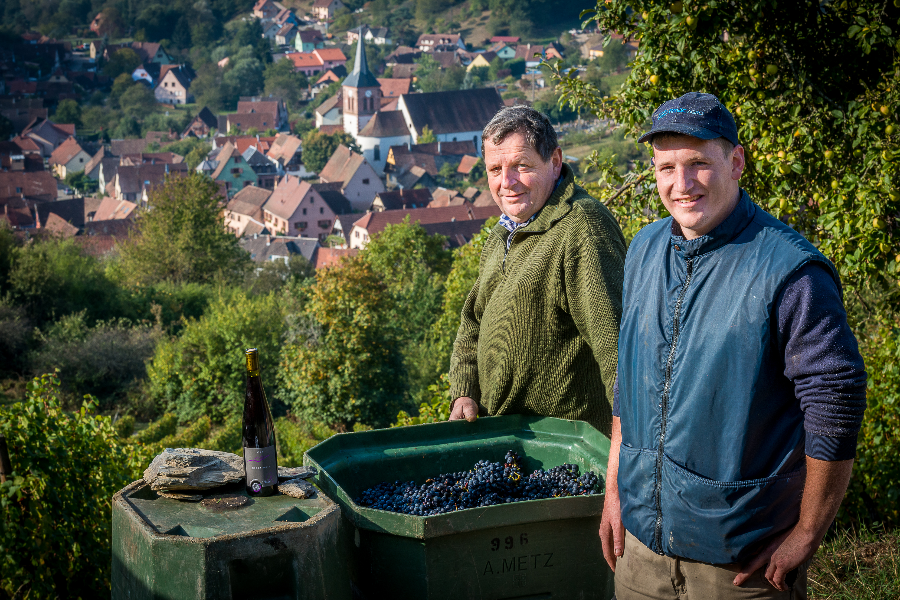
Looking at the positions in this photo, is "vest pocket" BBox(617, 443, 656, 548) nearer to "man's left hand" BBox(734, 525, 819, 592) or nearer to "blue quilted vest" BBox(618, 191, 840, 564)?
"blue quilted vest" BBox(618, 191, 840, 564)

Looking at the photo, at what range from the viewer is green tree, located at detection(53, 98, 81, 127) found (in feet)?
274

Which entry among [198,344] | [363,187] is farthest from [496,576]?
[363,187]

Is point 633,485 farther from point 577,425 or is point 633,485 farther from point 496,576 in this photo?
point 577,425

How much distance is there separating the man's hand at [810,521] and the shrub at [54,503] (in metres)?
2.58

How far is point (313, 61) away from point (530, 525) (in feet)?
369

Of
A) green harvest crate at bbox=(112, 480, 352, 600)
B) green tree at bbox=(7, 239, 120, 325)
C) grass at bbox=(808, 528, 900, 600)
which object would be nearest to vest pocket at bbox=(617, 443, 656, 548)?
green harvest crate at bbox=(112, 480, 352, 600)

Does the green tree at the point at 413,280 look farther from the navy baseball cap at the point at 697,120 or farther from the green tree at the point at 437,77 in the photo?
the green tree at the point at 437,77

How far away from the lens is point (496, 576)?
1.88m

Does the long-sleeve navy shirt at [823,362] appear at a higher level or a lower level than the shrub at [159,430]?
higher

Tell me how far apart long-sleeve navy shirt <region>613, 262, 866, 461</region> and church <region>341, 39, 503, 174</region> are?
7407 cm

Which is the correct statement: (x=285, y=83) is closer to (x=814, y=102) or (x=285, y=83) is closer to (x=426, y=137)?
(x=426, y=137)

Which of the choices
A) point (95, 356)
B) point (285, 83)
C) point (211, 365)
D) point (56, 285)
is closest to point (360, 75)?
point (285, 83)

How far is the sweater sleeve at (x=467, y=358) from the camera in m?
2.62

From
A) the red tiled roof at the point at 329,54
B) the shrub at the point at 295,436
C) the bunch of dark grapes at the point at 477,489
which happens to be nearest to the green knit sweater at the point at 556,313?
the bunch of dark grapes at the point at 477,489
